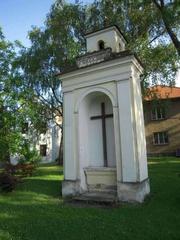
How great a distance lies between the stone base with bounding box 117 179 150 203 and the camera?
816 centimetres

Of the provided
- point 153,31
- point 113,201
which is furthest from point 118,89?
point 153,31

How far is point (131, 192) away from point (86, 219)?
2157mm

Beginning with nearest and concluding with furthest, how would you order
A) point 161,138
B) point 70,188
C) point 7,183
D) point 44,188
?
point 70,188 → point 7,183 → point 44,188 → point 161,138

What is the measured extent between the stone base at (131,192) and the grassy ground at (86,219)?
0.32m

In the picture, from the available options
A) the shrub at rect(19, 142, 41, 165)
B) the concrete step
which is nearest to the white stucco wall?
the concrete step

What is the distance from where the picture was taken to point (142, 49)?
671 inches

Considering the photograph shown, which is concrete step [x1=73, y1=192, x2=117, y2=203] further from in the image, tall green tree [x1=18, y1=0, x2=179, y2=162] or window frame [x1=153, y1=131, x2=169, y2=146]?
window frame [x1=153, y1=131, x2=169, y2=146]

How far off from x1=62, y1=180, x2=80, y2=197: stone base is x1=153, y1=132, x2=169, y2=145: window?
21421 mm

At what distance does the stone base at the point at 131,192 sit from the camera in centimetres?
816

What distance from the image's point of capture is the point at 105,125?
10164 millimetres

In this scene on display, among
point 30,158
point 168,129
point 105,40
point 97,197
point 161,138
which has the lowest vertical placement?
point 97,197

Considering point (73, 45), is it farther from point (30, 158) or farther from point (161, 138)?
point (161, 138)

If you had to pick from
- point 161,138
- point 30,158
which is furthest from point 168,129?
point 30,158

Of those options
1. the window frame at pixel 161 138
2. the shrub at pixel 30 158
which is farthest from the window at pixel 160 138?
the shrub at pixel 30 158
